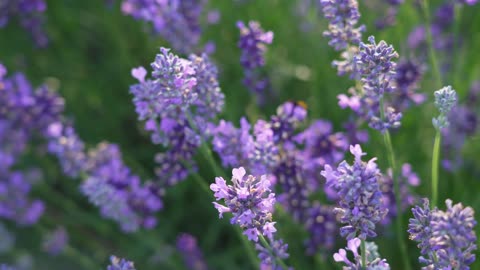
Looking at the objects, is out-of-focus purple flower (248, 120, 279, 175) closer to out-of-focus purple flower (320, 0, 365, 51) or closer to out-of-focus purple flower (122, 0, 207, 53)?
out-of-focus purple flower (320, 0, 365, 51)

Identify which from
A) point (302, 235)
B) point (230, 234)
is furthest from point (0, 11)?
point (302, 235)

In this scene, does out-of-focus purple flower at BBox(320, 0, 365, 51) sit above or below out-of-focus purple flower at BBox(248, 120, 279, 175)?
above

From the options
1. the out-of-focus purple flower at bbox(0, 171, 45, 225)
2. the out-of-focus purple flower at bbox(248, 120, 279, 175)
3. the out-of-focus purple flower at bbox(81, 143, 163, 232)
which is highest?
the out-of-focus purple flower at bbox(0, 171, 45, 225)

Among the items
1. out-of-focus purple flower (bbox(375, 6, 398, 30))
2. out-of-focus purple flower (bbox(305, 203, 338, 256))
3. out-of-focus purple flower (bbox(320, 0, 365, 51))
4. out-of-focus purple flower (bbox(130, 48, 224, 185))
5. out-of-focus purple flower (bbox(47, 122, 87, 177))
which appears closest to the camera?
out-of-focus purple flower (bbox(130, 48, 224, 185))

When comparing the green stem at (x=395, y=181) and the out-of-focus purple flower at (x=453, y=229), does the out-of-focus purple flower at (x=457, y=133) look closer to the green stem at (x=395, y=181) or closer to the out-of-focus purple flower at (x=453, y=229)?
the green stem at (x=395, y=181)

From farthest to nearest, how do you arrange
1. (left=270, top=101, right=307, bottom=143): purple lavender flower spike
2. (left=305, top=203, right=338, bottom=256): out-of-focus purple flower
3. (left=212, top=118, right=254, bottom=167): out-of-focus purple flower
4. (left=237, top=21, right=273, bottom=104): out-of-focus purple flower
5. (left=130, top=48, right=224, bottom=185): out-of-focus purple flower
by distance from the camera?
(left=305, top=203, right=338, bottom=256): out-of-focus purple flower < (left=237, top=21, right=273, bottom=104): out-of-focus purple flower < (left=270, top=101, right=307, bottom=143): purple lavender flower spike < (left=212, top=118, right=254, bottom=167): out-of-focus purple flower < (left=130, top=48, right=224, bottom=185): out-of-focus purple flower

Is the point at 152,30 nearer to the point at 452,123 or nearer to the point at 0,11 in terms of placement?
the point at 0,11

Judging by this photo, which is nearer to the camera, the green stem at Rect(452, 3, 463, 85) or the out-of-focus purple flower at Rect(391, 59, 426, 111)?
the out-of-focus purple flower at Rect(391, 59, 426, 111)

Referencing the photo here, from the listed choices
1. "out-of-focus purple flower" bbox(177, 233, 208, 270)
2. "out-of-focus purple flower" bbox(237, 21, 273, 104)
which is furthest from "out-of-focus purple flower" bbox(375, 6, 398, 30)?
"out-of-focus purple flower" bbox(177, 233, 208, 270)
